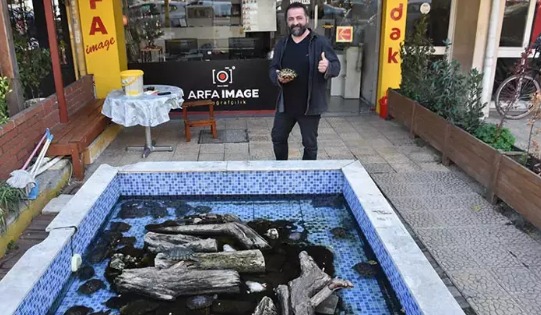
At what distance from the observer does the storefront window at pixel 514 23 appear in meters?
7.50

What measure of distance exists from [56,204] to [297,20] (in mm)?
2789

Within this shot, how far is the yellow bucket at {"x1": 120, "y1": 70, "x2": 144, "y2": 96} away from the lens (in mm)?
5465

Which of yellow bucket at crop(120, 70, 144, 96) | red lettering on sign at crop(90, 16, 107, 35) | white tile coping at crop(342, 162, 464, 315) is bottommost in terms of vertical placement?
white tile coping at crop(342, 162, 464, 315)

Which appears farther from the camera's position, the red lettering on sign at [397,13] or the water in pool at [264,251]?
the red lettering on sign at [397,13]

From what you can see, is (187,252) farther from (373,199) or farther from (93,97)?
(93,97)

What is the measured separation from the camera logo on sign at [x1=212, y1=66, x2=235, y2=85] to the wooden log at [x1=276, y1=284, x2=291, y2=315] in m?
5.32

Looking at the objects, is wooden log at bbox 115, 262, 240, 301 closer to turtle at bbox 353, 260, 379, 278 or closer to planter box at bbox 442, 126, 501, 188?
turtle at bbox 353, 260, 379, 278

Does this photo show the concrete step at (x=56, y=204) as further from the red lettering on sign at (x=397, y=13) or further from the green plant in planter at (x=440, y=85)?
the red lettering on sign at (x=397, y=13)

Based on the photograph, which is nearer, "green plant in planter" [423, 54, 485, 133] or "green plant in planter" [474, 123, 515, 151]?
"green plant in planter" [474, 123, 515, 151]

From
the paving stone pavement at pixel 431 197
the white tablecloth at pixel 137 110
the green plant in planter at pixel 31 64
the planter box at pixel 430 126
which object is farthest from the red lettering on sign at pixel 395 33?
the green plant in planter at pixel 31 64

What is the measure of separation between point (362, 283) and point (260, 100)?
5224 millimetres

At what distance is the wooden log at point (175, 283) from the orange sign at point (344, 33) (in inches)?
244

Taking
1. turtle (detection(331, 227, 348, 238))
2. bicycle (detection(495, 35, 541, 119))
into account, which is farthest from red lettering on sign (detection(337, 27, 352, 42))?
turtle (detection(331, 227, 348, 238))

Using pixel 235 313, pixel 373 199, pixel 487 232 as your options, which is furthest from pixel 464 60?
pixel 235 313
